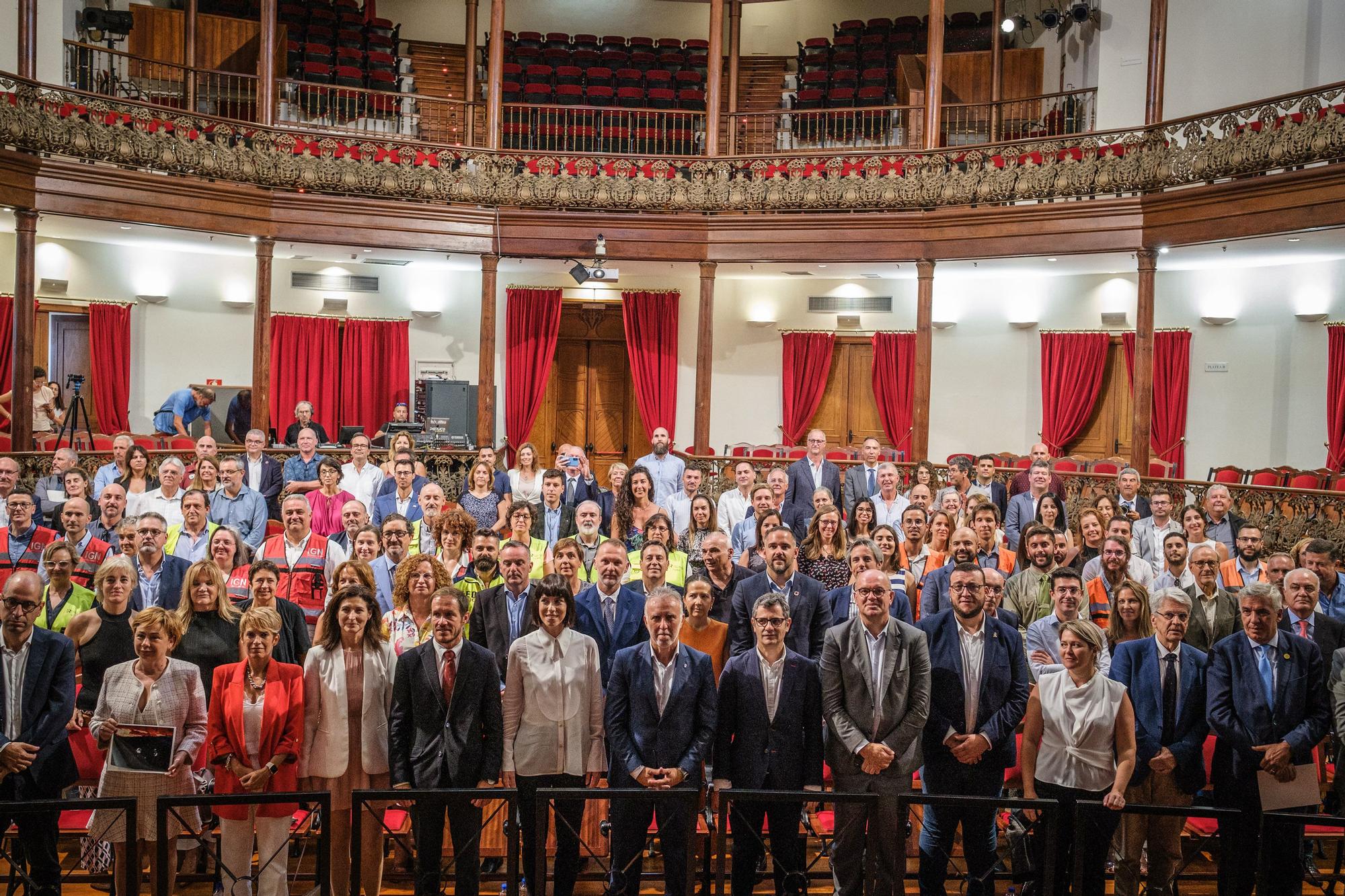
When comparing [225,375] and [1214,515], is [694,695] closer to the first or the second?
[1214,515]

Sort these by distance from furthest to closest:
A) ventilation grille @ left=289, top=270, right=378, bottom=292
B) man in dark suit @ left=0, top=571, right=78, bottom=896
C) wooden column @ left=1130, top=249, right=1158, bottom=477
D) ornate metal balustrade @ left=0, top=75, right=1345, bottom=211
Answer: ventilation grille @ left=289, top=270, right=378, bottom=292, wooden column @ left=1130, top=249, right=1158, bottom=477, ornate metal balustrade @ left=0, top=75, right=1345, bottom=211, man in dark suit @ left=0, top=571, right=78, bottom=896

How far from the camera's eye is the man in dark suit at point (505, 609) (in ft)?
15.8

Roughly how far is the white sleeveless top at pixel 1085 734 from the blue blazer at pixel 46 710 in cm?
371

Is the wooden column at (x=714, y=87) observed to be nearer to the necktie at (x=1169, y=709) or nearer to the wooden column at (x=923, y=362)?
the wooden column at (x=923, y=362)

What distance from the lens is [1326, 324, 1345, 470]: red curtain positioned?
11.6m

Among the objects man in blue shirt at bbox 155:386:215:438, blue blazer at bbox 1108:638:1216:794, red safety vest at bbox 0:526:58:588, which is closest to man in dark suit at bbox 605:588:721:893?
blue blazer at bbox 1108:638:1216:794

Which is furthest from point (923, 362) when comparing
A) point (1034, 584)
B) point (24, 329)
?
point (24, 329)

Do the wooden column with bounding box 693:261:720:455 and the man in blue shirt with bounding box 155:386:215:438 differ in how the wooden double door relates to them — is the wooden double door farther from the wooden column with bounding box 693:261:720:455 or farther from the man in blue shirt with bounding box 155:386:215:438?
the man in blue shirt with bounding box 155:386:215:438

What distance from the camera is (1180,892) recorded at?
4684 millimetres

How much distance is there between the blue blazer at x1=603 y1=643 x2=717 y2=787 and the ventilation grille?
39.3ft

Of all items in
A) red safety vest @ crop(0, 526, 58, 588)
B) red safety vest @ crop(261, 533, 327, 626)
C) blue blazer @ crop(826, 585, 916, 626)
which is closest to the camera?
blue blazer @ crop(826, 585, 916, 626)

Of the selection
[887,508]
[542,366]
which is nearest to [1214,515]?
[887,508]

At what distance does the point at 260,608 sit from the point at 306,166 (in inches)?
356

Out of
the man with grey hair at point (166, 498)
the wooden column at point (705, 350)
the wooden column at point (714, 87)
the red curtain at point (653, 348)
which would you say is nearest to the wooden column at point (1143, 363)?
the wooden column at point (705, 350)
